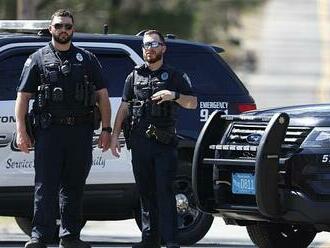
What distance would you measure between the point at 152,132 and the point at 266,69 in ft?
136

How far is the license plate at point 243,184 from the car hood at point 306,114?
53cm

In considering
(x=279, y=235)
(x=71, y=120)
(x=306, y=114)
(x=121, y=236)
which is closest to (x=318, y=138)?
(x=306, y=114)

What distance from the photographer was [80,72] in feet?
Answer: 32.2

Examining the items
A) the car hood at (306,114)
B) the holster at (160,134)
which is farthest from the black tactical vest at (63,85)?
the car hood at (306,114)

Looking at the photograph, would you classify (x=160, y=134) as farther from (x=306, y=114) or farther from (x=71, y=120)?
(x=306, y=114)

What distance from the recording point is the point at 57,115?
974 cm

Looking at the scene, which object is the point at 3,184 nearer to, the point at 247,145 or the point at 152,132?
the point at 152,132

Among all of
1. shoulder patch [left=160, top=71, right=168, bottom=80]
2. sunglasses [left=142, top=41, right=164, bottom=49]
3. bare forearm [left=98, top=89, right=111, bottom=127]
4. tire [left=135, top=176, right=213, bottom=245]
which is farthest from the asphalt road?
sunglasses [left=142, top=41, right=164, bottom=49]

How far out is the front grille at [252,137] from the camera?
30.6 ft

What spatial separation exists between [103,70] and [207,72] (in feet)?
3.55

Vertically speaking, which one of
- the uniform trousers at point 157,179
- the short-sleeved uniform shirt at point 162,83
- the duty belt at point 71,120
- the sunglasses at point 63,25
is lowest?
the uniform trousers at point 157,179

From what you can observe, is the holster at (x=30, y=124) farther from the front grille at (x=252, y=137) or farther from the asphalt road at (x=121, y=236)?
the asphalt road at (x=121, y=236)

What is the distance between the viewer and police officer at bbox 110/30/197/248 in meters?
9.84

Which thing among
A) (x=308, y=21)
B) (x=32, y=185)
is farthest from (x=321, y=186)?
(x=308, y=21)
